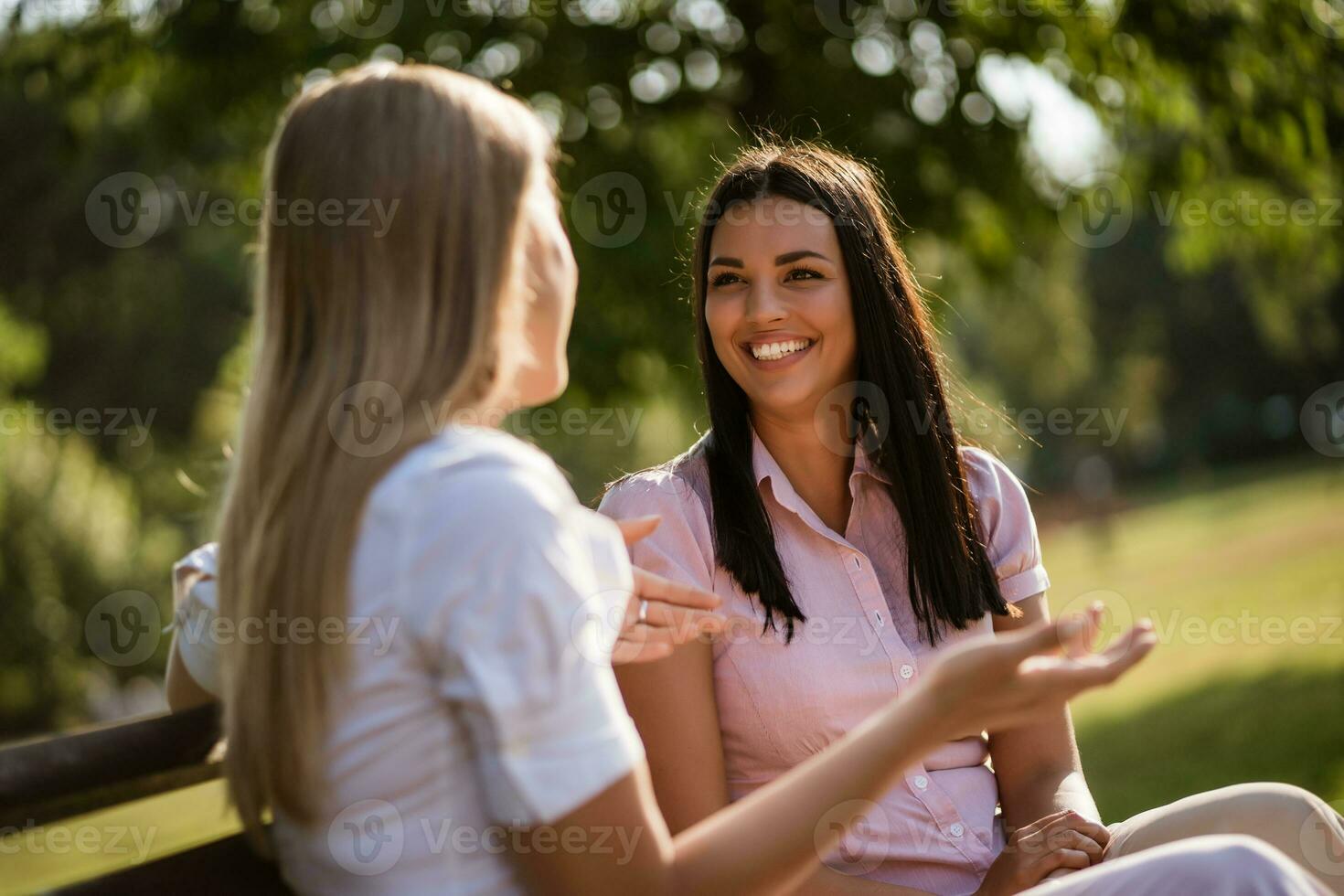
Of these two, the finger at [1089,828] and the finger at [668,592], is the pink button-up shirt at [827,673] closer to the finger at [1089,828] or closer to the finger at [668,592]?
the finger at [1089,828]

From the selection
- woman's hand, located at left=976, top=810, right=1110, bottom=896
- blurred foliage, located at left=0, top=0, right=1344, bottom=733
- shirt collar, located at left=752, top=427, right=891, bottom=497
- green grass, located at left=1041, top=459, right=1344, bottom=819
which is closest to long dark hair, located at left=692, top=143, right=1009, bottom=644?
shirt collar, located at left=752, top=427, right=891, bottom=497

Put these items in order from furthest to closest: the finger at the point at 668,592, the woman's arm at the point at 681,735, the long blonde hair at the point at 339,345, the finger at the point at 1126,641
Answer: the woman's arm at the point at 681,735, the finger at the point at 668,592, the finger at the point at 1126,641, the long blonde hair at the point at 339,345

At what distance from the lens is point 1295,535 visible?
19422 mm

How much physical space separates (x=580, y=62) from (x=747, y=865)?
16.0 ft

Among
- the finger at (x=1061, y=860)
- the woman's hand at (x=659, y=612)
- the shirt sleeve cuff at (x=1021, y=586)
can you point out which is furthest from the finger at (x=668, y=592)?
the shirt sleeve cuff at (x=1021, y=586)

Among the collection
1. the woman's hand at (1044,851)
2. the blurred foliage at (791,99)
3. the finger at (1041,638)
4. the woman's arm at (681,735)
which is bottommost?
the woman's hand at (1044,851)

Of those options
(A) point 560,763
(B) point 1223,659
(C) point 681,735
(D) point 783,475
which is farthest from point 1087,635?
(B) point 1223,659

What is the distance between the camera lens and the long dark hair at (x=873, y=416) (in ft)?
8.77

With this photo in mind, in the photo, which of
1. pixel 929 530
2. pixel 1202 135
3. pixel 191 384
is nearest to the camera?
pixel 929 530

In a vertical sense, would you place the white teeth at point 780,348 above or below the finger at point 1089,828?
above

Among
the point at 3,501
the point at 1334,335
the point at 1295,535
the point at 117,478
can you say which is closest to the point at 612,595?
the point at 3,501

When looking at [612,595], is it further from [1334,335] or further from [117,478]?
[1334,335]

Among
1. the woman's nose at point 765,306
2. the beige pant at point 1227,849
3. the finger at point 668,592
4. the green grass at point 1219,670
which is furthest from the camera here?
the green grass at point 1219,670

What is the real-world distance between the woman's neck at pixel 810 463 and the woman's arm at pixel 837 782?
1320 millimetres
